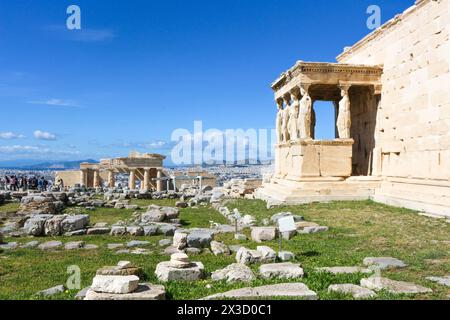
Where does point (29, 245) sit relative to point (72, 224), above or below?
below

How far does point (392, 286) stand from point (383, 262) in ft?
5.21

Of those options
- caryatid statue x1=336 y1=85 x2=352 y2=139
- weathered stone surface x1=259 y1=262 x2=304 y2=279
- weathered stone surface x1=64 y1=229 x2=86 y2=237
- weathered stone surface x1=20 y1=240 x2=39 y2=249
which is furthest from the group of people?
weathered stone surface x1=259 y1=262 x2=304 y2=279

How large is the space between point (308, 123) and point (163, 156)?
20582mm

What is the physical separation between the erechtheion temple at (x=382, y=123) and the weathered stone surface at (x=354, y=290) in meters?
7.38

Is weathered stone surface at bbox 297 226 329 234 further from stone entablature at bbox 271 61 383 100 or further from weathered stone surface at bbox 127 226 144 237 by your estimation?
stone entablature at bbox 271 61 383 100

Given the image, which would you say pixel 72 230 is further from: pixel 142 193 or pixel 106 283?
pixel 142 193

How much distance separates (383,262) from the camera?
7.31 meters

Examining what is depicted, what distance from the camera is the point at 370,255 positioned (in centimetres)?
802

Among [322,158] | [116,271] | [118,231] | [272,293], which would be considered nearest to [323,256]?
[272,293]

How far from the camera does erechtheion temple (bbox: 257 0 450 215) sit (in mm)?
13484

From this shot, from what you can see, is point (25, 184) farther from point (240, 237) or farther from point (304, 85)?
point (240, 237)

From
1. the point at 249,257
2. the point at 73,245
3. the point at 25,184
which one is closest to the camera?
the point at 249,257

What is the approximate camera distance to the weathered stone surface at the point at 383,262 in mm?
7105

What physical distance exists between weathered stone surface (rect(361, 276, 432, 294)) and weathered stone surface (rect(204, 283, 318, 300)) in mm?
929
